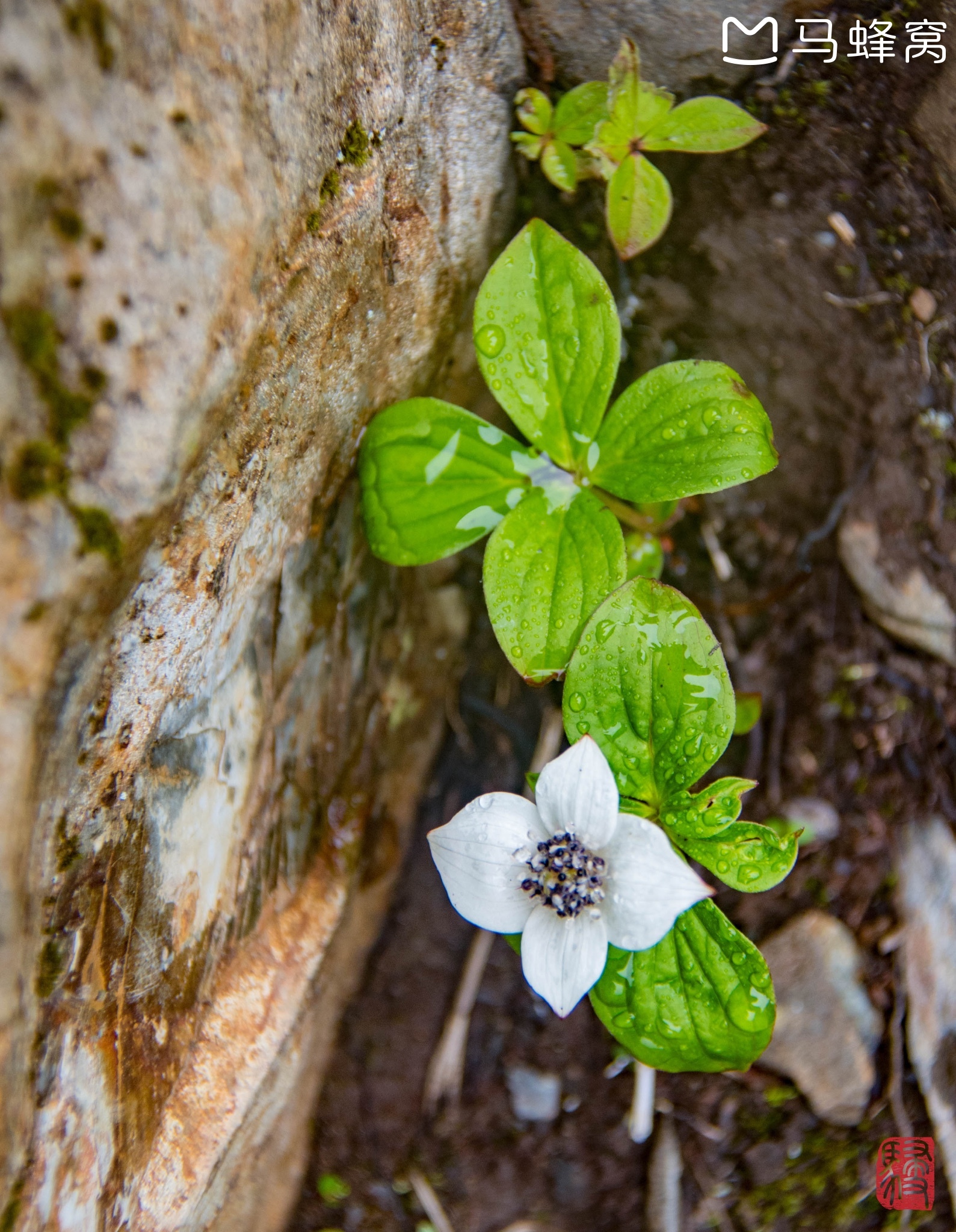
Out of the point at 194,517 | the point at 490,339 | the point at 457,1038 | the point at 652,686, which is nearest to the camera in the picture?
the point at 194,517

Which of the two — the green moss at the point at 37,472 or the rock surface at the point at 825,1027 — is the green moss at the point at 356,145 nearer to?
the green moss at the point at 37,472

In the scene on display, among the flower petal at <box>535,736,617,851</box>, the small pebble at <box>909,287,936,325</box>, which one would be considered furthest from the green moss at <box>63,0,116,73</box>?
the small pebble at <box>909,287,936,325</box>

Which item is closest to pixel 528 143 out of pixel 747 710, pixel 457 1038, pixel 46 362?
pixel 46 362

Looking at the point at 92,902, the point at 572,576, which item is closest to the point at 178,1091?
the point at 92,902

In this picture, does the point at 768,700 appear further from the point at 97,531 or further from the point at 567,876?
the point at 97,531

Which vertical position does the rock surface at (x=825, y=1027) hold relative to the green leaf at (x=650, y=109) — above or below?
below

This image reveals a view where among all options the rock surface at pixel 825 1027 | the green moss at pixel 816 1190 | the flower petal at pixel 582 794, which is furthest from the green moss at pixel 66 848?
the green moss at pixel 816 1190
